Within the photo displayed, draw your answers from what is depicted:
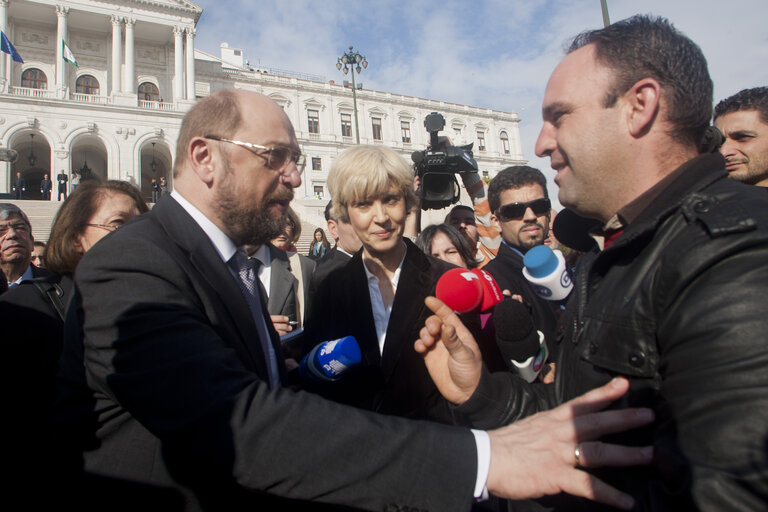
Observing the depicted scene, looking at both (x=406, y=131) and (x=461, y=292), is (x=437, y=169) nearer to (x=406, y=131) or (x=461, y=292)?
(x=461, y=292)

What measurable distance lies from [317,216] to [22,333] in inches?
955

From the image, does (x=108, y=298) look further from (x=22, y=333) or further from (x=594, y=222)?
(x=594, y=222)

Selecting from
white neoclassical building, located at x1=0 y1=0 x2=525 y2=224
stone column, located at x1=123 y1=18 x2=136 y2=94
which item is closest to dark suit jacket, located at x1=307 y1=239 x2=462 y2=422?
white neoclassical building, located at x1=0 y1=0 x2=525 y2=224

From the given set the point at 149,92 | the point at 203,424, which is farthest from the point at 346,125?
the point at 203,424

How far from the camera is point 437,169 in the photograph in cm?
417

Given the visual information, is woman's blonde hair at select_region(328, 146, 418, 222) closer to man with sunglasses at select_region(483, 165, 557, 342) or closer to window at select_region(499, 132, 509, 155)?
man with sunglasses at select_region(483, 165, 557, 342)

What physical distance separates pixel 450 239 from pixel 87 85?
39.4m

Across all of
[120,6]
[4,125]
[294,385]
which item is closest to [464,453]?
[294,385]

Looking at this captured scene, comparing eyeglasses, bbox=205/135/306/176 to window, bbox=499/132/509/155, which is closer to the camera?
eyeglasses, bbox=205/135/306/176

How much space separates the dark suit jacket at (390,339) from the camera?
2375mm

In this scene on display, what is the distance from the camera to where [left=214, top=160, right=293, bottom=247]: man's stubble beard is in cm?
181

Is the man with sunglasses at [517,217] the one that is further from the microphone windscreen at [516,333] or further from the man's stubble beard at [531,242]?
the microphone windscreen at [516,333]

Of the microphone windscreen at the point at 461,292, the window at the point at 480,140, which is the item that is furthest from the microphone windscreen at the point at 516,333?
the window at the point at 480,140

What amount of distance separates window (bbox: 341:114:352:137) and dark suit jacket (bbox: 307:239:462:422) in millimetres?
42686
